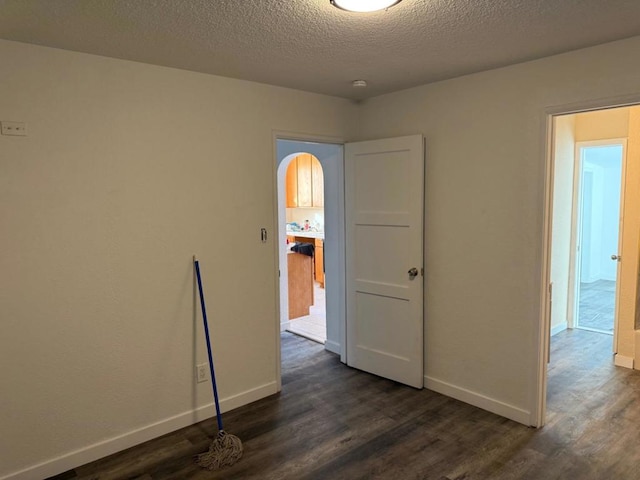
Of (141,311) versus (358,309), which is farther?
A: (358,309)

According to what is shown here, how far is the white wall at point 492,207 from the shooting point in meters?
2.65

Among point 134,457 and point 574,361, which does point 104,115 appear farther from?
point 574,361

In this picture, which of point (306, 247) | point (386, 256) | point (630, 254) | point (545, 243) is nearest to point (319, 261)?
point (306, 247)

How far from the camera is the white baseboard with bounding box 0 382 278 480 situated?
246 cm

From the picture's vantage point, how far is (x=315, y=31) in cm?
218

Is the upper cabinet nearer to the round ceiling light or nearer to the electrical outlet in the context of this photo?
the electrical outlet

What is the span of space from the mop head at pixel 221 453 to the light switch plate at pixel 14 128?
2003 mm

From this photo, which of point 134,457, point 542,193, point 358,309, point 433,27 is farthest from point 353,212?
point 134,457

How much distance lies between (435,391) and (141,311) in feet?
7.38

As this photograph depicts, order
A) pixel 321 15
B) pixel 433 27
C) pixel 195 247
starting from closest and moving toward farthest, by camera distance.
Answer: pixel 321 15 < pixel 433 27 < pixel 195 247

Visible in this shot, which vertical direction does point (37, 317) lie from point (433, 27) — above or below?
below

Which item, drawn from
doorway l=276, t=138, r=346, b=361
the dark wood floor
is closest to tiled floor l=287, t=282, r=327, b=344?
doorway l=276, t=138, r=346, b=361

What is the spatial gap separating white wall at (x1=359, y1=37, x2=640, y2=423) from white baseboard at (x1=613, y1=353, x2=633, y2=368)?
1621 millimetres

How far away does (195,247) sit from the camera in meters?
2.98
